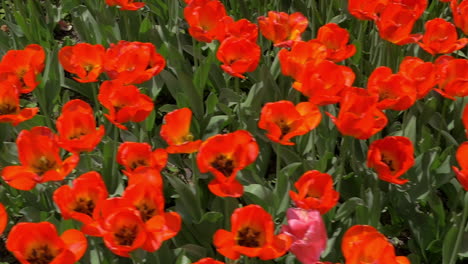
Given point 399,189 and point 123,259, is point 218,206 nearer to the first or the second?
point 123,259

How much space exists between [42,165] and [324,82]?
0.81 meters

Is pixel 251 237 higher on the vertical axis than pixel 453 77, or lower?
lower

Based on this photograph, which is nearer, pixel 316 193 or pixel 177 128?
pixel 316 193

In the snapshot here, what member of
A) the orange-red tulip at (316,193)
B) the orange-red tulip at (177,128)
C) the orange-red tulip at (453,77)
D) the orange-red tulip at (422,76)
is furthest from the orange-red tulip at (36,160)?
the orange-red tulip at (453,77)

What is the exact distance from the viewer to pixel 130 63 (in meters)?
1.99

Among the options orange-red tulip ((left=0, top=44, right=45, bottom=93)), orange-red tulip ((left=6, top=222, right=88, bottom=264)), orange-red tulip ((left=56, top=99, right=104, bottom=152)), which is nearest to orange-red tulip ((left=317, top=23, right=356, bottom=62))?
orange-red tulip ((left=56, top=99, right=104, bottom=152))

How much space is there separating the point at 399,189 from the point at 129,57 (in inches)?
38.9

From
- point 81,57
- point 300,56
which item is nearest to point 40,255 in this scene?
point 81,57

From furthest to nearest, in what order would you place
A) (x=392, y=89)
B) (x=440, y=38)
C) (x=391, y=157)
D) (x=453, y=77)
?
(x=440, y=38) → (x=453, y=77) → (x=392, y=89) → (x=391, y=157)

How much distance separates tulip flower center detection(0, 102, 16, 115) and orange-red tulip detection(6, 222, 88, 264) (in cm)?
58

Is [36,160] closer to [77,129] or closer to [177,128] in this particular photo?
[77,129]

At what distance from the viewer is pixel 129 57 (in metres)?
1.98

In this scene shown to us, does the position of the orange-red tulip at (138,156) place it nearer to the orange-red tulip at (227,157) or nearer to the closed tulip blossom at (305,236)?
the orange-red tulip at (227,157)

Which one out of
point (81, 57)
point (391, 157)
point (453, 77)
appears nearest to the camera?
point (391, 157)
